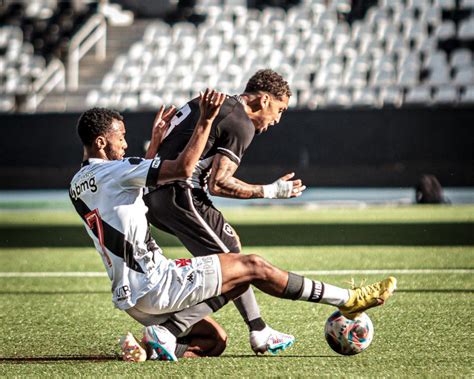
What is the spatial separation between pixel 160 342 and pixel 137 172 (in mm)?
976

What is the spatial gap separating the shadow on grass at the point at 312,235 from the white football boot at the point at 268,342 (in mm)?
7181

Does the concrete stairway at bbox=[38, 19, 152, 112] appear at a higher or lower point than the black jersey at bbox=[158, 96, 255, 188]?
lower

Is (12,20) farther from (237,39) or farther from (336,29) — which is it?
(336,29)

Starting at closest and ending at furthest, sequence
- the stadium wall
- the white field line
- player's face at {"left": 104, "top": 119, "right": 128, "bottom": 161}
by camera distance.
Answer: player's face at {"left": 104, "top": 119, "right": 128, "bottom": 161}, the white field line, the stadium wall

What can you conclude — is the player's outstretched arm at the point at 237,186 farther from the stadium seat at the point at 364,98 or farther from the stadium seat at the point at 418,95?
the stadium seat at the point at 364,98

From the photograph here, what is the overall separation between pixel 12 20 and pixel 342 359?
27864 mm

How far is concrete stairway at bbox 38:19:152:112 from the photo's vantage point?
27891mm

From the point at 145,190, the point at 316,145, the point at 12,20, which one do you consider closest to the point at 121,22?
the point at 12,20

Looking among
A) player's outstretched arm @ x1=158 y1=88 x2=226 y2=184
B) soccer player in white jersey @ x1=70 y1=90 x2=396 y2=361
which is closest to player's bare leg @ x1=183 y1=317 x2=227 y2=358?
soccer player in white jersey @ x1=70 y1=90 x2=396 y2=361

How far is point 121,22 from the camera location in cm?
3119

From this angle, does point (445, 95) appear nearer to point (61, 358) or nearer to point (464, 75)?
point (464, 75)

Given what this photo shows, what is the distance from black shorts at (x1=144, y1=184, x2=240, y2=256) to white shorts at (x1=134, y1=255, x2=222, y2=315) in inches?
23.4

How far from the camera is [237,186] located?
18.7 ft

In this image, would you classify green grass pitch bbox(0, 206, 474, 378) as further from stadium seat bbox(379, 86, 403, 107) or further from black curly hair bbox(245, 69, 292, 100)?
stadium seat bbox(379, 86, 403, 107)
